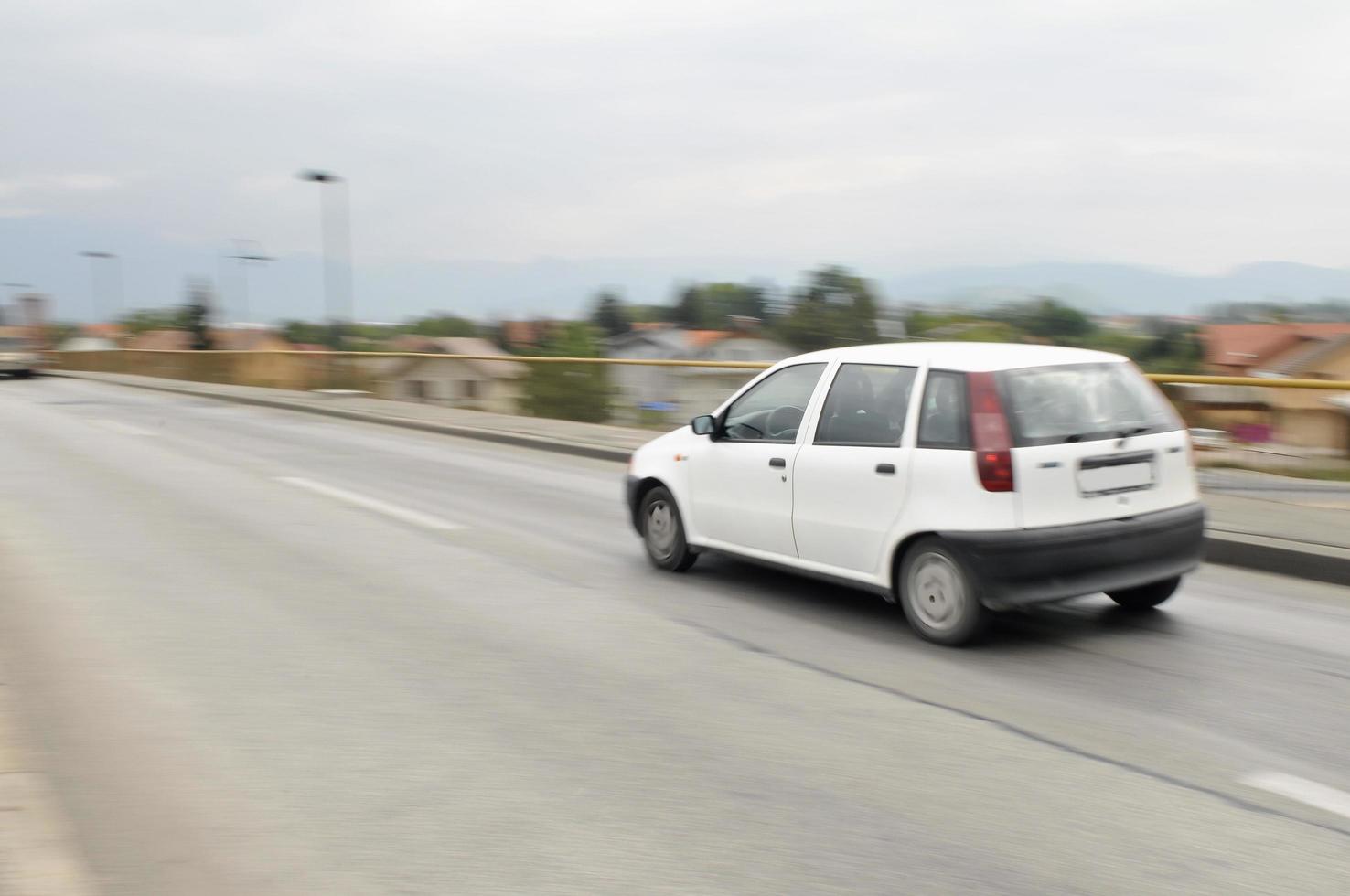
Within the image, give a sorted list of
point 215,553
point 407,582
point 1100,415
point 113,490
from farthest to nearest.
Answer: point 113,490
point 215,553
point 407,582
point 1100,415

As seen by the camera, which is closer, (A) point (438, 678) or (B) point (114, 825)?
(B) point (114, 825)

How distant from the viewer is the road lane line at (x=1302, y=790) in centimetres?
374

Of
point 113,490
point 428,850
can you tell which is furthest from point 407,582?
point 113,490

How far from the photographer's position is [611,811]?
376 centimetres

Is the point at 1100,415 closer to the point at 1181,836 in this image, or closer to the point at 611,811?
the point at 1181,836

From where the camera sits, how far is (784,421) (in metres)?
6.80

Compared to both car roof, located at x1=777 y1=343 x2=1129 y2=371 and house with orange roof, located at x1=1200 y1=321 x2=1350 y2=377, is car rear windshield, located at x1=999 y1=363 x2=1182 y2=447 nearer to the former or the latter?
car roof, located at x1=777 y1=343 x2=1129 y2=371

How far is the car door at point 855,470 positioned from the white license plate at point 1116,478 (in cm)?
84

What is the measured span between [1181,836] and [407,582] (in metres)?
5.01

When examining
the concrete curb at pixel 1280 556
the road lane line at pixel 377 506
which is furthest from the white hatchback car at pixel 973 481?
the road lane line at pixel 377 506

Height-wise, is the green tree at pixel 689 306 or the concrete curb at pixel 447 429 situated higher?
the green tree at pixel 689 306

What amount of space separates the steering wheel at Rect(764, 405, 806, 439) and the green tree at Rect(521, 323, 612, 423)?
11.0 m

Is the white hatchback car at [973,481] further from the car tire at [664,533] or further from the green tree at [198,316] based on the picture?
the green tree at [198,316]

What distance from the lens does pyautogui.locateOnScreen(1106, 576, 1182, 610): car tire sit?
637cm
